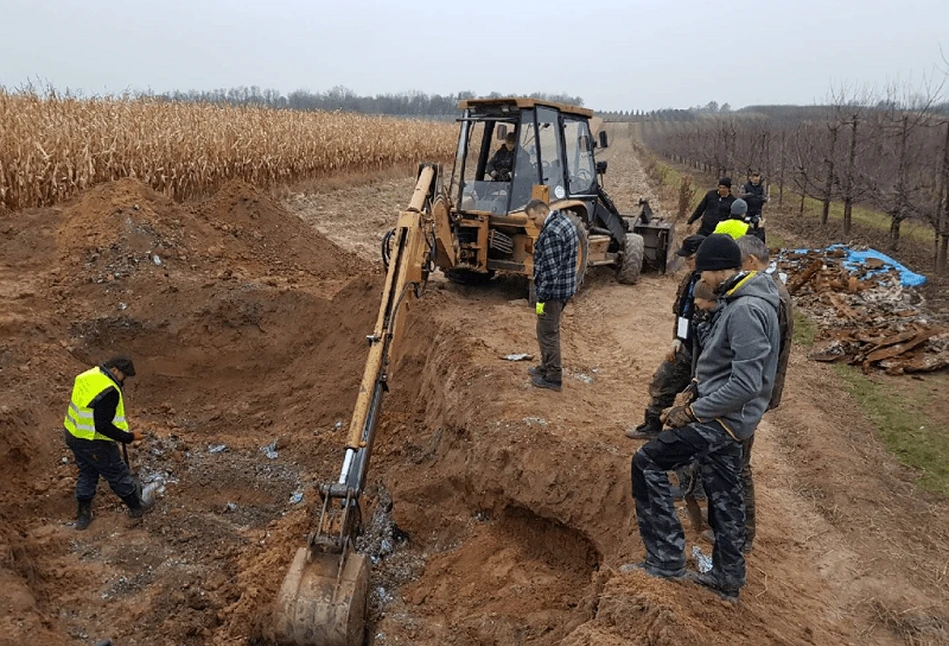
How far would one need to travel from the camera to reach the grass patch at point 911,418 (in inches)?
249

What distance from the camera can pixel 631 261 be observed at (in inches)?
469

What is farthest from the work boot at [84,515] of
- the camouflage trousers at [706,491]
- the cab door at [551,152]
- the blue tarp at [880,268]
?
the blue tarp at [880,268]

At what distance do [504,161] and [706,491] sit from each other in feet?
22.4

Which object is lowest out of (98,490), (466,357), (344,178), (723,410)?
(98,490)

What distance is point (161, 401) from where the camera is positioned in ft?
26.0

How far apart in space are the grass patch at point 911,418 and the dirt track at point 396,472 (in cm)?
22

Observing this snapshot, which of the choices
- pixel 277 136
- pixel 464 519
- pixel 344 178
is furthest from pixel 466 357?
pixel 344 178

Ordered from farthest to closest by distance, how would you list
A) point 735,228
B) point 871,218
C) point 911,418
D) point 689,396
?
point 871,218 → point 911,418 → point 735,228 → point 689,396

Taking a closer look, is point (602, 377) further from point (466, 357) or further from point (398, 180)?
point (398, 180)

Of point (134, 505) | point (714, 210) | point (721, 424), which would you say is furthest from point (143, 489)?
point (714, 210)

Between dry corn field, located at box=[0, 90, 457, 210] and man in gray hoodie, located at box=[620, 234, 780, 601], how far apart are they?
1096 cm

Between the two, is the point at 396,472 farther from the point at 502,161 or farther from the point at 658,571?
the point at 502,161

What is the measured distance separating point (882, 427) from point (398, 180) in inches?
Result: 781

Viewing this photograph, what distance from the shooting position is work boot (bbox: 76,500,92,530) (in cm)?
547
